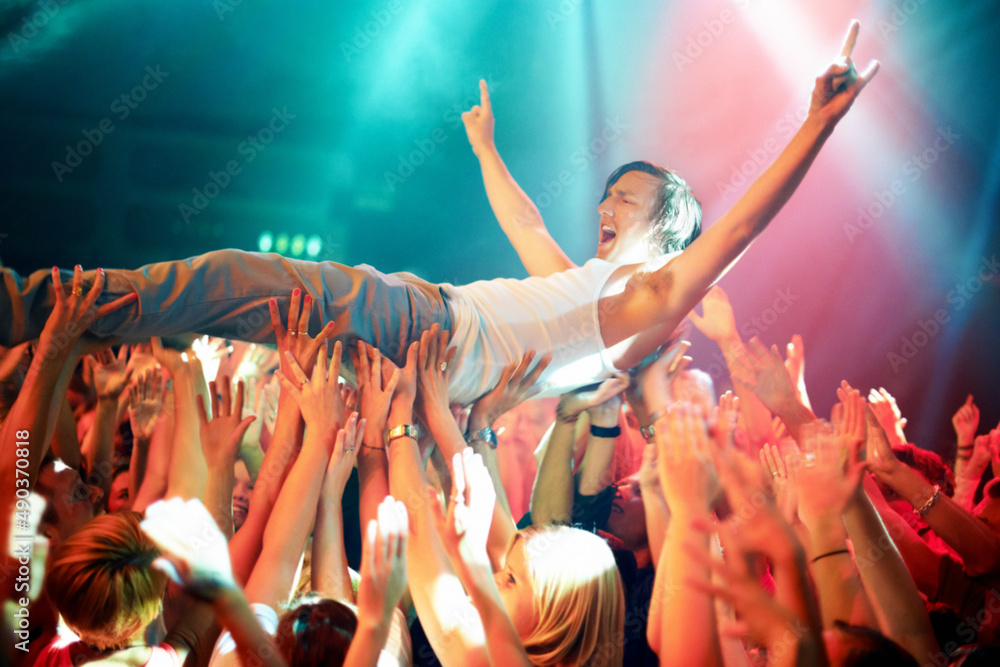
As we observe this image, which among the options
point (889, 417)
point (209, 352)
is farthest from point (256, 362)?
point (889, 417)

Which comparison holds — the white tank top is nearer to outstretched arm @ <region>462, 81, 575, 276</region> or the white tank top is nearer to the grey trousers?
the grey trousers

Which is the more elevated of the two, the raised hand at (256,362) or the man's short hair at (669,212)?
the raised hand at (256,362)

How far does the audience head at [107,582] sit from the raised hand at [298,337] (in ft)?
1.72

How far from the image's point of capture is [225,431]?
1627 millimetres

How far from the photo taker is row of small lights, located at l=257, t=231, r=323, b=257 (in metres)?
3.22

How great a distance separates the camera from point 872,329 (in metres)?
3.19

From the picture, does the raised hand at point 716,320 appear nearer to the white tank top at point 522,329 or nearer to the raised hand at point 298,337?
the white tank top at point 522,329

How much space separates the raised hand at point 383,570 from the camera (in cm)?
100

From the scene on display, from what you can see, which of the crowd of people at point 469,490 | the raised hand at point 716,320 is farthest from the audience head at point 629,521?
the raised hand at point 716,320

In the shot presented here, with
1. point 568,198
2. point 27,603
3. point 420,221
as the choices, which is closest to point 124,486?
point 27,603

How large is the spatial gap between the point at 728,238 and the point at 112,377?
6.73ft

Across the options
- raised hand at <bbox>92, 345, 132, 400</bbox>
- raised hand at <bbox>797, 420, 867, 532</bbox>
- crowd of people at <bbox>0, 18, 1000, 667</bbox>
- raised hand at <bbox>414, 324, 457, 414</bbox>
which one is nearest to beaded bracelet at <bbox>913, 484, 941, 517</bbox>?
crowd of people at <bbox>0, 18, 1000, 667</bbox>

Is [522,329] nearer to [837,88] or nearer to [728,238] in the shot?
[728,238]

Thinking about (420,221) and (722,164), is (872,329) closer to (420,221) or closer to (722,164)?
(722,164)
